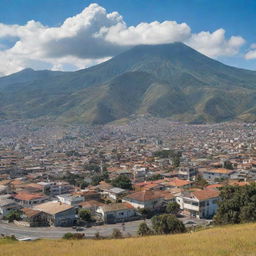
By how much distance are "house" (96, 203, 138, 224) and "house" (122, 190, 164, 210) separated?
1.95 meters

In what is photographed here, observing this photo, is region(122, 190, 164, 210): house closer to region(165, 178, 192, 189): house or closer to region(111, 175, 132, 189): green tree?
region(111, 175, 132, 189): green tree

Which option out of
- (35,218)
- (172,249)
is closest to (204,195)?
(35,218)

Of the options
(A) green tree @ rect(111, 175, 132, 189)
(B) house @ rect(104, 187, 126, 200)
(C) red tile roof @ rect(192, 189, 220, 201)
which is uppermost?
(C) red tile roof @ rect(192, 189, 220, 201)

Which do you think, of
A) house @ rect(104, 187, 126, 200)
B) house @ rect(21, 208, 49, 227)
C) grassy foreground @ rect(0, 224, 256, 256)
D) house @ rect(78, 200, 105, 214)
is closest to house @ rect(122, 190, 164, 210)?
house @ rect(78, 200, 105, 214)

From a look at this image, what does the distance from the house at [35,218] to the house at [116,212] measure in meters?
5.87

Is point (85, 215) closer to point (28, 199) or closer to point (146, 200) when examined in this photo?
point (146, 200)

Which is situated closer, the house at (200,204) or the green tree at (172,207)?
the house at (200,204)

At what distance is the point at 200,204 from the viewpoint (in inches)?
1446

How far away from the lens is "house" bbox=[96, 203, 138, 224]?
35.5 metres

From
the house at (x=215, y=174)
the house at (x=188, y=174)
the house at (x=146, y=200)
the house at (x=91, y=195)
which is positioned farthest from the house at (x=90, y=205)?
the house at (x=215, y=174)

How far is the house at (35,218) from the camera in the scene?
34.1m

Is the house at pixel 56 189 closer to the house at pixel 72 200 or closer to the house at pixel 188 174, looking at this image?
the house at pixel 72 200

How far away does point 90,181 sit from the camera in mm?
57875

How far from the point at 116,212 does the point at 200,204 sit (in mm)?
9056
